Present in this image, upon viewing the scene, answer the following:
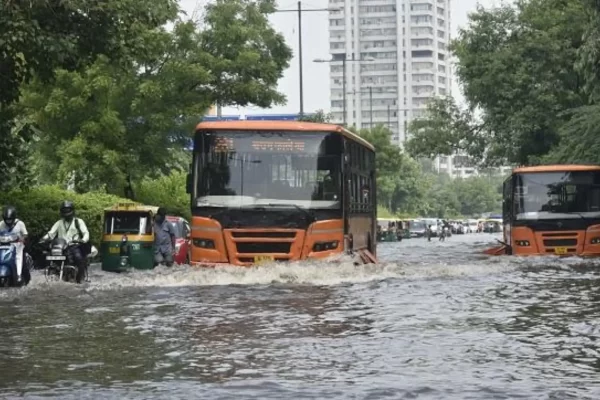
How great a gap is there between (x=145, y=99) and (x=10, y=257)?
582 inches

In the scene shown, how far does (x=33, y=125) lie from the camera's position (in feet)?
77.5

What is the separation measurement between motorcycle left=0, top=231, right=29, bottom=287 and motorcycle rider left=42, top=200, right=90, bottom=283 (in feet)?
2.76

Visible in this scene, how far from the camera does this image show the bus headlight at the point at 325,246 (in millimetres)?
19766

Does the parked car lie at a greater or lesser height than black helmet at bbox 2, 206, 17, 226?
lesser

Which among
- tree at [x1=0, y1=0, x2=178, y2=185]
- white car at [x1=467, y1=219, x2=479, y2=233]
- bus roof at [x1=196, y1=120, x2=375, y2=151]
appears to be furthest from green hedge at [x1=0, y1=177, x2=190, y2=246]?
white car at [x1=467, y1=219, x2=479, y2=233]

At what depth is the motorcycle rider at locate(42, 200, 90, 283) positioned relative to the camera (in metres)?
18.9

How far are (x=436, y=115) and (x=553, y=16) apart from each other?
8702mm

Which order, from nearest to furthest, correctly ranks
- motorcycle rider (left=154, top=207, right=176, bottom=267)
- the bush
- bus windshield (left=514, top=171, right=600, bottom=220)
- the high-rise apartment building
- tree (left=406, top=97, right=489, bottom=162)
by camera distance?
motorcycle rider (left=154, top=207, right=176, bottom=267) < bus windshield (left=514, top=171, right=600, bottom=220) < the bush < tree (left=406, top=97, right=489, bottom=162) < the high-rise apartment building

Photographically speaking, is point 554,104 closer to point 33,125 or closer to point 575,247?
point 575,247

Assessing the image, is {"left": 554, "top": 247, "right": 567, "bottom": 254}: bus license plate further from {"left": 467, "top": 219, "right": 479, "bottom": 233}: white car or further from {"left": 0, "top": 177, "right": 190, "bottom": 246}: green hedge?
{"left": 467, "top": 219, "right": 479, "bottom": 233}: white car

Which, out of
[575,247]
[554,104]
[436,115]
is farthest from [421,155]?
[575,247]

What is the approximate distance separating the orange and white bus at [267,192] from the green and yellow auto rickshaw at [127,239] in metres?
6.01

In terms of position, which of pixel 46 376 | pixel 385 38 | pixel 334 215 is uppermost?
pixel 385 38

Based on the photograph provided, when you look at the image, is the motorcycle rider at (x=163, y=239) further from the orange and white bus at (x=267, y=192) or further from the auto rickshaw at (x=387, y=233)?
the auto rickshaw at (x=387, y=233)
